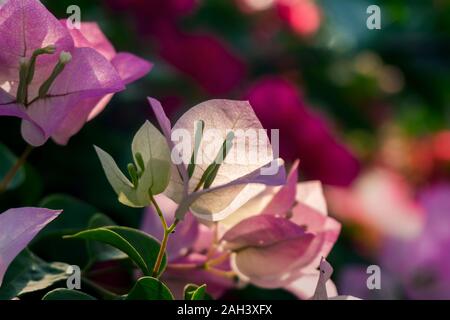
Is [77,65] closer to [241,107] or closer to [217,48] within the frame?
[241,107]

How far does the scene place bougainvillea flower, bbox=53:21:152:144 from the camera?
1.34 ft

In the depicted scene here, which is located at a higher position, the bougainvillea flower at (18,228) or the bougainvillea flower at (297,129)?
the bougainvillea flower at (18,228)

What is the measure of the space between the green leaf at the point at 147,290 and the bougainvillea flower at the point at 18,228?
50 millimetres

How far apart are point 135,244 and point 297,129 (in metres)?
0.52

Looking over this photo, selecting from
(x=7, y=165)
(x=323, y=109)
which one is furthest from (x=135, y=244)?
(x=323, y=109)

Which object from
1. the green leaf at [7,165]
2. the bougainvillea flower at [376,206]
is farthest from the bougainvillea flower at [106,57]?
the bougainvillea flower at [376,206]

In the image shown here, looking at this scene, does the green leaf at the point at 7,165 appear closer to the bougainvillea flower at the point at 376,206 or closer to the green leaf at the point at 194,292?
the green leaf at the point at 194,292

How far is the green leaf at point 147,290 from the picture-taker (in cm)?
37

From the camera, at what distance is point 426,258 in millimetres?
789

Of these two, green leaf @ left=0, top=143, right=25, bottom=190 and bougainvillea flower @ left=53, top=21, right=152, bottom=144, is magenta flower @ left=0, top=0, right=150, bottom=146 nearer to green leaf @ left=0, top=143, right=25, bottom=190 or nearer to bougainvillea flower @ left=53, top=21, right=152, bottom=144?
bougainvillea flower @ left=53, top=21, right=152, bottom=144

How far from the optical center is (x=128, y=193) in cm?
37

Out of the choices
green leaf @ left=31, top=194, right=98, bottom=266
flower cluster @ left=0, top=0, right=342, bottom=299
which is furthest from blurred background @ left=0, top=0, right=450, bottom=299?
flower cluster @ left=0, top=0, right=342, bottom=299

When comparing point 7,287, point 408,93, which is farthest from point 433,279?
point 408,93

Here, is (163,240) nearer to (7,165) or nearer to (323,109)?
(7,165)
